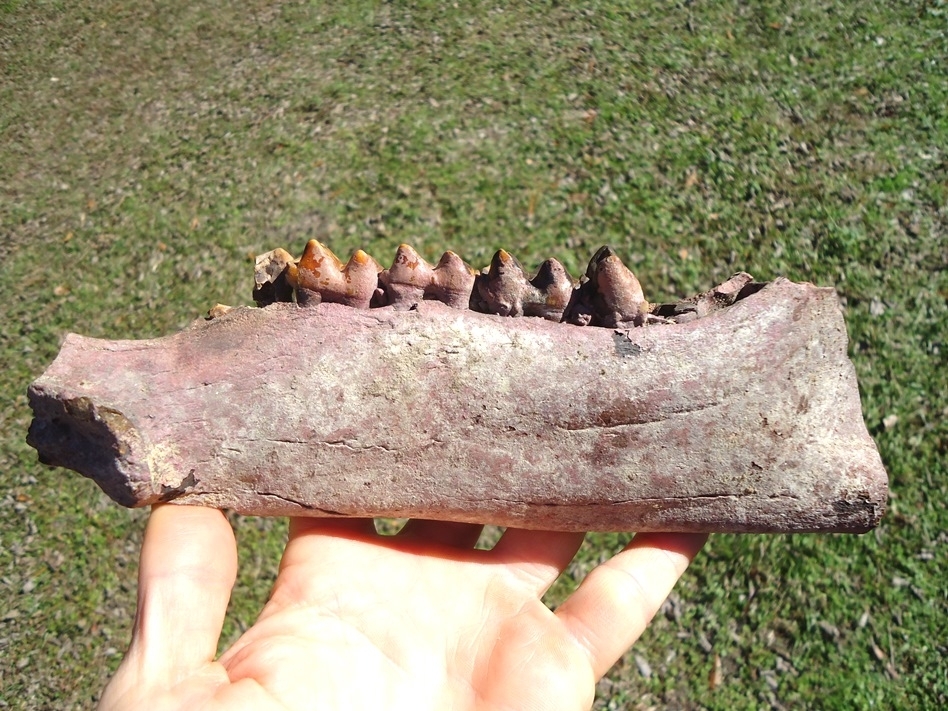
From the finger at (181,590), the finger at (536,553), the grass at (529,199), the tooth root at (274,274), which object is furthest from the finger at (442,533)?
the grass at (529,199)

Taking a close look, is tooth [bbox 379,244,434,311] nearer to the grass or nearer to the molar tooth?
the molar tooth

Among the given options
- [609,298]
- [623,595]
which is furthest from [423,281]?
[623,595]

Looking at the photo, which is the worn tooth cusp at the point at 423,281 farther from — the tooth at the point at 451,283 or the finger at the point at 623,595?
the finger at the point at 623,595

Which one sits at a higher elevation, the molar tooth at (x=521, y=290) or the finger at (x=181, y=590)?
the molar tooth at (x=521, y=290)

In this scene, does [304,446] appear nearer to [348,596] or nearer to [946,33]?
[348,596]

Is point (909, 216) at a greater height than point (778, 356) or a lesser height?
lesser

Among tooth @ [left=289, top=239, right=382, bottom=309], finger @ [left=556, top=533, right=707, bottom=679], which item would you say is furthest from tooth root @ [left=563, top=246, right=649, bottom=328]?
finger @ [left=556, top=533, right=707, bottom=679]

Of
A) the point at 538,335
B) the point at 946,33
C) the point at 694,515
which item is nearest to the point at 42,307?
the point at 538,335
